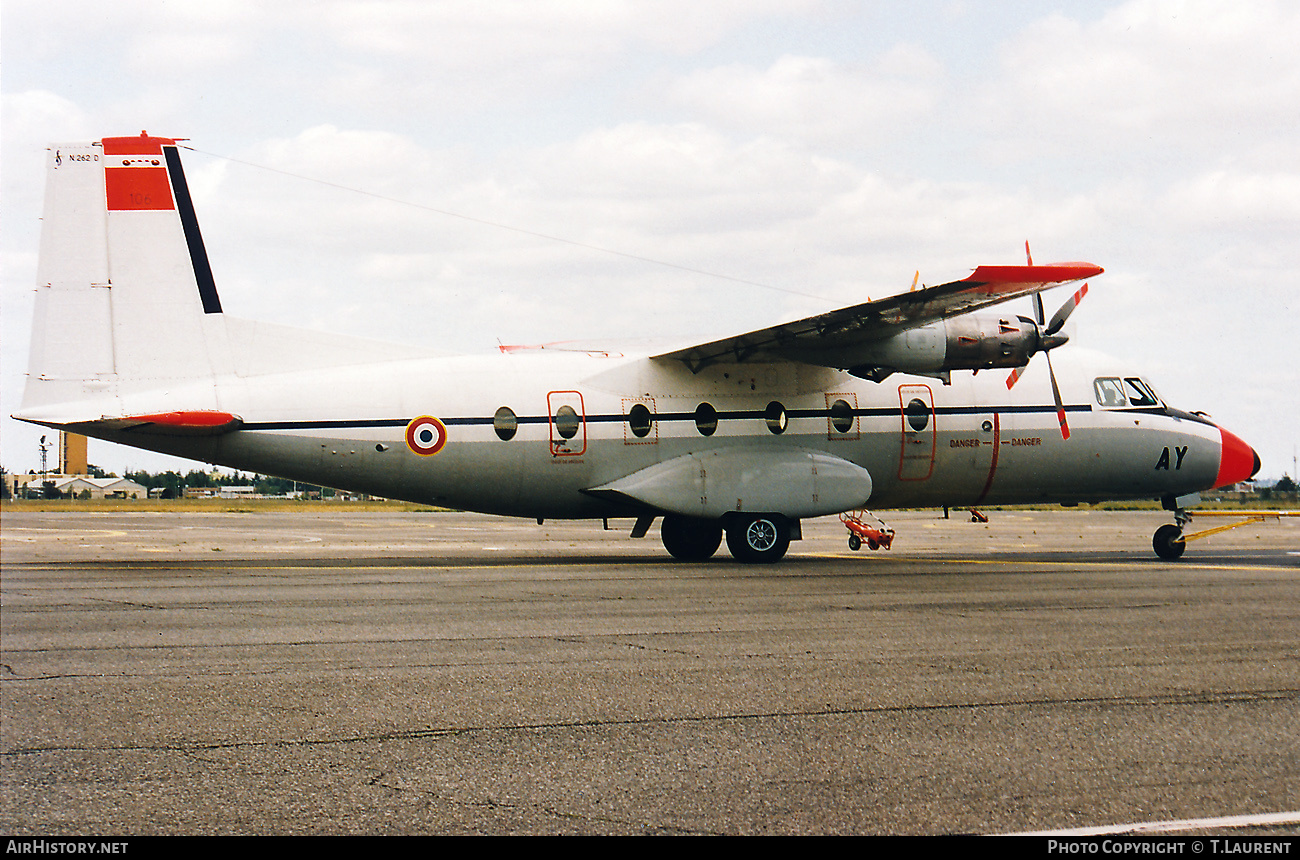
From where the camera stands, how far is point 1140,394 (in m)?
24.3

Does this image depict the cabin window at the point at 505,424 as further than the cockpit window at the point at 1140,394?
No

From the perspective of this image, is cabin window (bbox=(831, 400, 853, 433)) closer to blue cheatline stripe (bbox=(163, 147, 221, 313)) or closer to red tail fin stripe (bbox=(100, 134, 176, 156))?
blue cheatline stripe (bbox=(163, 147, 221, 313))

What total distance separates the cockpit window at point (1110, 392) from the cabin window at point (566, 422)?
459 inches

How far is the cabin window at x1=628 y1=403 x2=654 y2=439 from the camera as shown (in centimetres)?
2186

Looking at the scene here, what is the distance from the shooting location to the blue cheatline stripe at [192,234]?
1975cm

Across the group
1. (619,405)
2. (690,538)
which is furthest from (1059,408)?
(619,405)

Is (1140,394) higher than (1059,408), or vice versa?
(1140,394)

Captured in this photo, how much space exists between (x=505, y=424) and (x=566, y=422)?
122 centimetres

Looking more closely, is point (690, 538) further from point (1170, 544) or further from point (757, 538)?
point (1170, 544)

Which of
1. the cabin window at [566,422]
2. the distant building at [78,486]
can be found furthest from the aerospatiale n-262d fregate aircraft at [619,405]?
the distant building at [78,486]

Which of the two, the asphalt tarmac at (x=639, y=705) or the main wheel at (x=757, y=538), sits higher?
the main wheel at (x=757, y=538)

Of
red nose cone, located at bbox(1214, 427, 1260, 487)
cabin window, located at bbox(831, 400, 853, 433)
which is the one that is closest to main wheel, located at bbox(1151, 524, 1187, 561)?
red nose cone, located at bbox(1214, 427, 1260, 487)

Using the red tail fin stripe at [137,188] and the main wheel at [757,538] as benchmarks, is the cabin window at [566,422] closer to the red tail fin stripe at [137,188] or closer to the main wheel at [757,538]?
the main wheel at [757,538]
